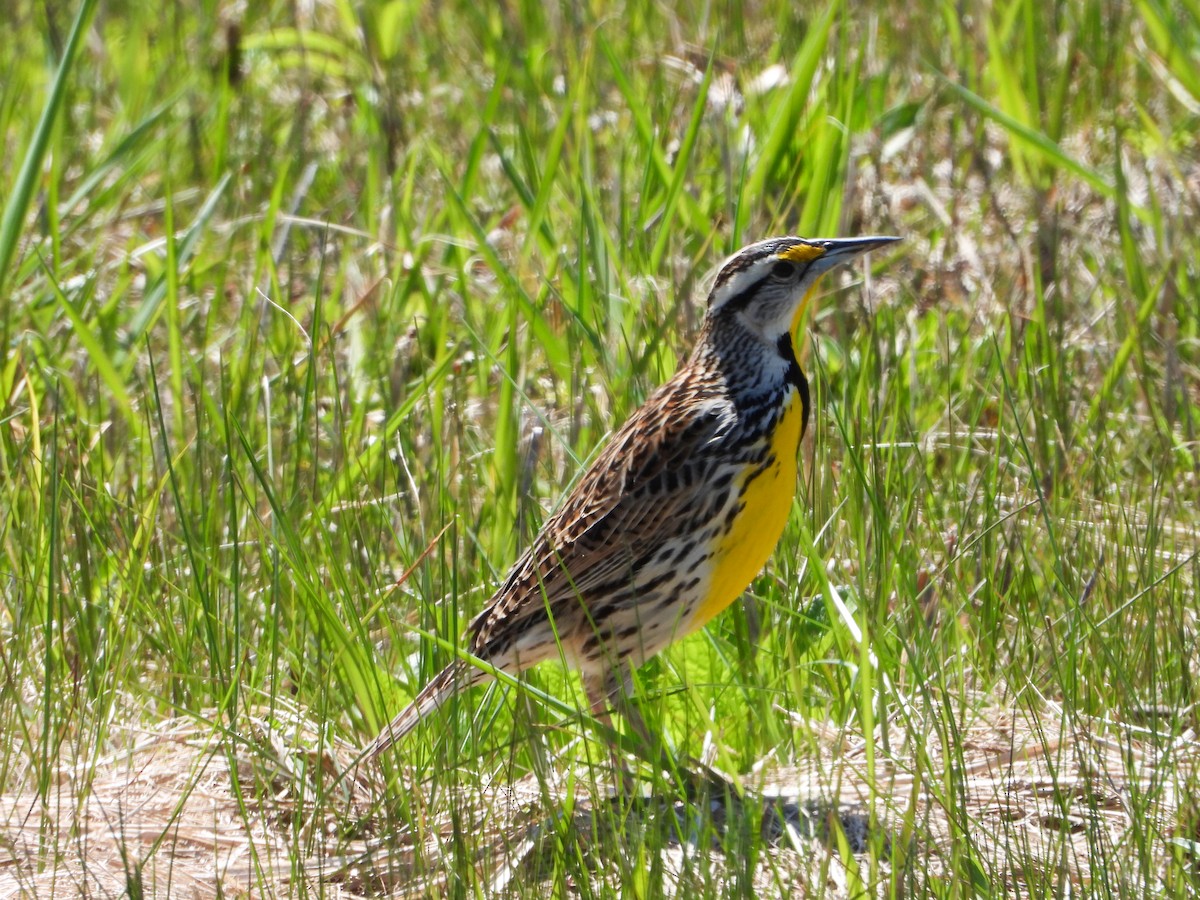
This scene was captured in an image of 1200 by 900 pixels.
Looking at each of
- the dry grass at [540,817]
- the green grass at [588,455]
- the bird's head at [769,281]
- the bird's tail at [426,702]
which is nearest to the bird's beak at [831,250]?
the bird's head at [769,281]

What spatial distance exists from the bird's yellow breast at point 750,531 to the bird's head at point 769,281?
0.31 meters

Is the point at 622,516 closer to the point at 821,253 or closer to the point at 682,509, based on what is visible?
the point at 682,509

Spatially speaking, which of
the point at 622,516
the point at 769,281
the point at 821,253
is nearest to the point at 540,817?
the point at 622,516

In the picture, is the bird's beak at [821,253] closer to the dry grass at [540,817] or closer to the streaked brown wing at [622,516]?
the streaked brown wing at [622,516]

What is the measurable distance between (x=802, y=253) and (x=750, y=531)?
2.12 ft

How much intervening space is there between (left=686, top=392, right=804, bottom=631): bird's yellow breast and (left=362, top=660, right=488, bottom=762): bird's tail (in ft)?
1.61

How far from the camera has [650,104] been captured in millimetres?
6469

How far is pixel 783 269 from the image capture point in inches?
153

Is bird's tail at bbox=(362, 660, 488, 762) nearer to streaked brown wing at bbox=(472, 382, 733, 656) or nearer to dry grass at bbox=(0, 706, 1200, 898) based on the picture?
dry grass at bbox=(0, 706, 1200, 898)

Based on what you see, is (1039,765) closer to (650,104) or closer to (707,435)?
(707,435)

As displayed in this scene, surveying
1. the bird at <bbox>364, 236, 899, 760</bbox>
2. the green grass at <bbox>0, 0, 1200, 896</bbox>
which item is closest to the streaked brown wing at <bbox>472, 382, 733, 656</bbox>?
the bird at <bbox>364, 236, 899, 760</bbox>

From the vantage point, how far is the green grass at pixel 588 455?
3.17 metres

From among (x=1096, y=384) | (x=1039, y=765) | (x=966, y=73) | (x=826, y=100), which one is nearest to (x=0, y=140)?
(x=826, y=100)

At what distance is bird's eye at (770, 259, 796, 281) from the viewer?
12.7 ft
